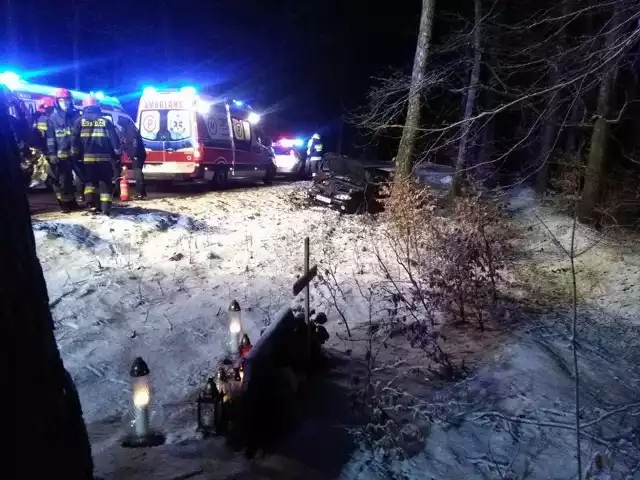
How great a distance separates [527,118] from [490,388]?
32.3 ft

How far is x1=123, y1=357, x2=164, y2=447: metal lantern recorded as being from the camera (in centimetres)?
369

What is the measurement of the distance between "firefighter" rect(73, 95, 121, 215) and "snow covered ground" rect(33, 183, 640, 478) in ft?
1.42

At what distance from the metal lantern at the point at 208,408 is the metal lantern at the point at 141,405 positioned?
12.9 inches

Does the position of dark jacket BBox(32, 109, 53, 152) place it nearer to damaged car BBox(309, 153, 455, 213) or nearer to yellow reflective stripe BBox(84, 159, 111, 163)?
yellow reflective stripe BBox(84, 159, 111, 163)

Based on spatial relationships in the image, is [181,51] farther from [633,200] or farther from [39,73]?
[633,200]

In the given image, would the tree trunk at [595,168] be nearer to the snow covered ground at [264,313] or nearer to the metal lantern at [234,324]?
the snow covered ground at [264,313]

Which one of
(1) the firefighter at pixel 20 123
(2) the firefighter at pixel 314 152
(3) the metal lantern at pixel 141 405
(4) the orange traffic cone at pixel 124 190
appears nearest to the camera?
(3) the metal lantern at pixel 141 405

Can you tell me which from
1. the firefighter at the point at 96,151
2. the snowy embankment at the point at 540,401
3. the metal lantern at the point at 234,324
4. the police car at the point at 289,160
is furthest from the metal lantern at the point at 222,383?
the police car at the point at 289,160

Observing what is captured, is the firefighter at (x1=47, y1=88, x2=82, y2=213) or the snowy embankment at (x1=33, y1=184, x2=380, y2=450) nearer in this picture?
the snowy embankment at (x1=33, y1=184, x2=380, y2=450)

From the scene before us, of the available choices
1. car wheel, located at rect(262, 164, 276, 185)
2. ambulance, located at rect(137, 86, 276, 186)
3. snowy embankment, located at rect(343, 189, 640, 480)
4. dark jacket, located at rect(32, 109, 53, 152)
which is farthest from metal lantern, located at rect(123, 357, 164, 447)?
car wheel, located at rect(262, 164, 276, 185)

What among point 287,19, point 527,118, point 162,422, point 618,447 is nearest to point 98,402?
point 162,422

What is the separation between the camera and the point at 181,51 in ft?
105

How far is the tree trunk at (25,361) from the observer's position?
2.11 m

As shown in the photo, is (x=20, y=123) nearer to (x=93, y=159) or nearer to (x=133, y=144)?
(x=133, y=144)
